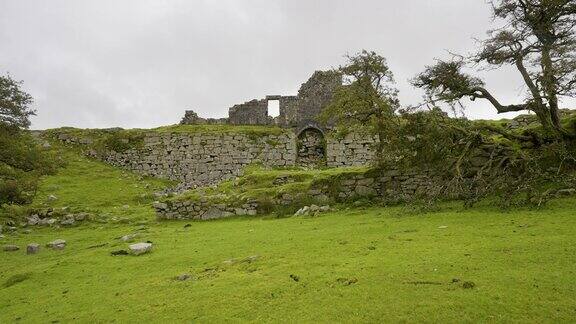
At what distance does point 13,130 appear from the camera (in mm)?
16656

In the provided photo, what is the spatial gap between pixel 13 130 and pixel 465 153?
15.8 meters

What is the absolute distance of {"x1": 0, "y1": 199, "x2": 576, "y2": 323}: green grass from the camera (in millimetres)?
6379

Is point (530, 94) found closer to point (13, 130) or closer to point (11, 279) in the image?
point (11, 279)

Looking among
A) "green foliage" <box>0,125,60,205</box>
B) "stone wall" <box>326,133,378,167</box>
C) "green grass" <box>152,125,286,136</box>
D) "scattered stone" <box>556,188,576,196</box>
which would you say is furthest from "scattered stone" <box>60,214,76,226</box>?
"scattered stone" <box>556,188,576,196</box>

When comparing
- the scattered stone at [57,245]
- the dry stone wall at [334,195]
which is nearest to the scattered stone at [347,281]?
the dry stone wall at [334,195]

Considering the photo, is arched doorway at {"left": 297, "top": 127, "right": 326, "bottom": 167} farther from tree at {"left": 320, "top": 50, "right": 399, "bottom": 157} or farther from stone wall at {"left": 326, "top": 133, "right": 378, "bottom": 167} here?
tree at {"left": 320, "top": 50, "right": 399, "bottom": 157}

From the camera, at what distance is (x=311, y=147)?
32.4 meters

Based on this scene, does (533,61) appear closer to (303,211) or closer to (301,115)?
→ (303,211)

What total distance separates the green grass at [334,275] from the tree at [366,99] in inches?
167

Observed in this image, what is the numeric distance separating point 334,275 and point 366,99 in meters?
10.3

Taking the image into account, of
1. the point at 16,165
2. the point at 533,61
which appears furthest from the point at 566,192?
the point at 16,165

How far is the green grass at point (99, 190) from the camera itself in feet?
69.8

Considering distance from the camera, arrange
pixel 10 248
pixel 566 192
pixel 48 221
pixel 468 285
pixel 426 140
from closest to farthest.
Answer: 1. pixel 468 285
2. pixel 566 192
3. pixel 10 248
4. pixel 426 140
5. pixel 48 221

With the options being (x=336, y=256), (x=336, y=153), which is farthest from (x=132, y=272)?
(x=336, y=153)
